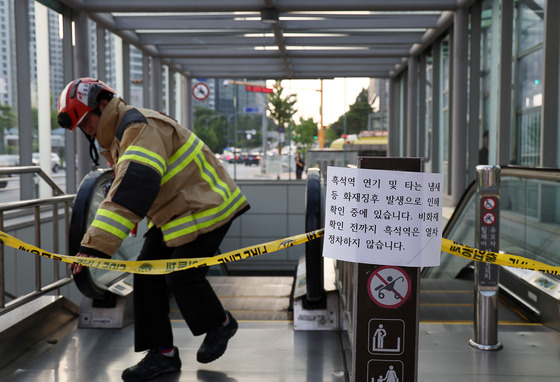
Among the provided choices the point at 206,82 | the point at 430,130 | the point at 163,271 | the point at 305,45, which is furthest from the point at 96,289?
the point at 206,82

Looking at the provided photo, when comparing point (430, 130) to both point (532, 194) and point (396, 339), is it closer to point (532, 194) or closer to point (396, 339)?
point (532, 194)

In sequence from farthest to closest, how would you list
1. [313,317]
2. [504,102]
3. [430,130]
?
[430,130] → [504,102] → [313,317]

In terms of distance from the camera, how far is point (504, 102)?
9.18 m

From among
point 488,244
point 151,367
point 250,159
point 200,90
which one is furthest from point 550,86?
point 200,90

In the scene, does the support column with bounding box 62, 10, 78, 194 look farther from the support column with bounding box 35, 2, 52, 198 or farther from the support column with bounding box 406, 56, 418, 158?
the support column with bounding box 406, 56, 418, 158

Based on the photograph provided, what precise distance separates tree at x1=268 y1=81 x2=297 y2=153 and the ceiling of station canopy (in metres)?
1.44

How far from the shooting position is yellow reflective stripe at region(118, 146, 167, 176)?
9.29ft

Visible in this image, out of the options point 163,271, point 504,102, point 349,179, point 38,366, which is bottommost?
point 38,366

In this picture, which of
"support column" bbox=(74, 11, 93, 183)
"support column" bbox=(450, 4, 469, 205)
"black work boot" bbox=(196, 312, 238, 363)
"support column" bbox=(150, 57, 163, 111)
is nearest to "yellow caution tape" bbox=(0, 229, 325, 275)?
"black work boot" bbox=(196, 312, 238, 363)

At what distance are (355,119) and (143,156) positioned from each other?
16325 millimetres

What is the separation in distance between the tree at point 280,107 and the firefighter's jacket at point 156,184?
46.4 ft

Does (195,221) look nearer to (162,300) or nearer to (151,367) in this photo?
(162,300)

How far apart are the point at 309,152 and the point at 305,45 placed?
4.60 meters

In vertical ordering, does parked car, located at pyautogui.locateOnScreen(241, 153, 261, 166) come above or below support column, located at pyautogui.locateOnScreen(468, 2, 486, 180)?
below
